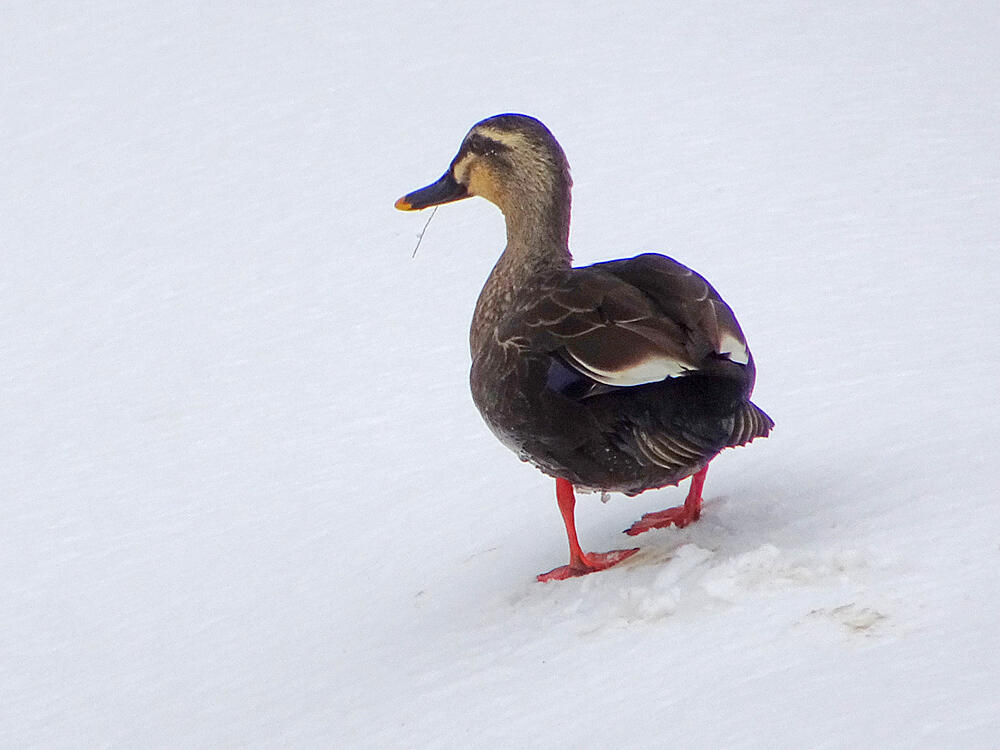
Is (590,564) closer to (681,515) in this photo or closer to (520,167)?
(681,515)

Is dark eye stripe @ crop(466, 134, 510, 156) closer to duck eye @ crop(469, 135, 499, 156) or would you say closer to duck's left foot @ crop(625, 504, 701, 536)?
duck eye @ crop(469, 135, 499, 156)

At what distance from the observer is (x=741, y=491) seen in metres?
4.04

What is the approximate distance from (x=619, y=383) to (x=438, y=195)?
146 centimetres

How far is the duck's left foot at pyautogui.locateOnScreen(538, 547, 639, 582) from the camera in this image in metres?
3.67

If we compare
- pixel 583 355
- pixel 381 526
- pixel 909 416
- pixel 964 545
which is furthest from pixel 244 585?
pixel 964 545

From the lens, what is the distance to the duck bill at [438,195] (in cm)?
441

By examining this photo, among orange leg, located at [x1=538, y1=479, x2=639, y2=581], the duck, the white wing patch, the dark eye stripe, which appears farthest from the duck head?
the white wing patch

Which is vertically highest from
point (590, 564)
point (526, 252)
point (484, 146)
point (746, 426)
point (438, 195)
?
point (484, 146)

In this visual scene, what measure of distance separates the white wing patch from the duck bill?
1350mm

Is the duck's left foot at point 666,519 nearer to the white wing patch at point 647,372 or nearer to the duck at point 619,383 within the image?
the duck at point 619,383

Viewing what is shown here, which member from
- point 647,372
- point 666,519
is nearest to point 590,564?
point 666,519

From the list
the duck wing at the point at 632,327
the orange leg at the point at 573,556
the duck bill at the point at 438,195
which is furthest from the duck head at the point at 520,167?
the orange leg at the point at 573,556

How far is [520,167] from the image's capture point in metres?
4.18

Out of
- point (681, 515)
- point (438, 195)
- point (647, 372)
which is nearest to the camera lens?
point (647, 372)
